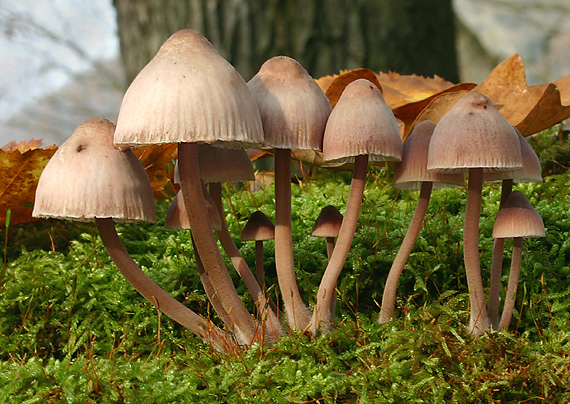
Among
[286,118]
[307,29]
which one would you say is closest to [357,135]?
[286,118]

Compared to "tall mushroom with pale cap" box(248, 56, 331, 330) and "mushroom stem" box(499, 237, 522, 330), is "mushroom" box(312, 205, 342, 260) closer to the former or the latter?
"tall mushroom with pale cap" box(248, 56, 331, 330)

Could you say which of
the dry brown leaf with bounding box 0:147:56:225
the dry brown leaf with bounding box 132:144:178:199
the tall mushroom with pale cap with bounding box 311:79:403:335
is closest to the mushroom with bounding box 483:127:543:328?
the tall mushroom with pale cap with bounding box 311:79:403:335

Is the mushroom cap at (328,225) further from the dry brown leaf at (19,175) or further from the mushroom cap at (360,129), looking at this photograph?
the dry brown leaf at (19,175)

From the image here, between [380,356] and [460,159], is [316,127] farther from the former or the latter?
[380,356]

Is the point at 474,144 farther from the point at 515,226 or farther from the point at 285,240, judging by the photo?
the point at 285,240

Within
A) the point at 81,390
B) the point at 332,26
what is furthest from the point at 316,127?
the point at 332,26

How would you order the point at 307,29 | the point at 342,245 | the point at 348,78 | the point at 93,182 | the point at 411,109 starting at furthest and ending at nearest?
the point at 307,29
the point at 411,109
the point at 348,78
the point at 342,245
the point at 93,182
